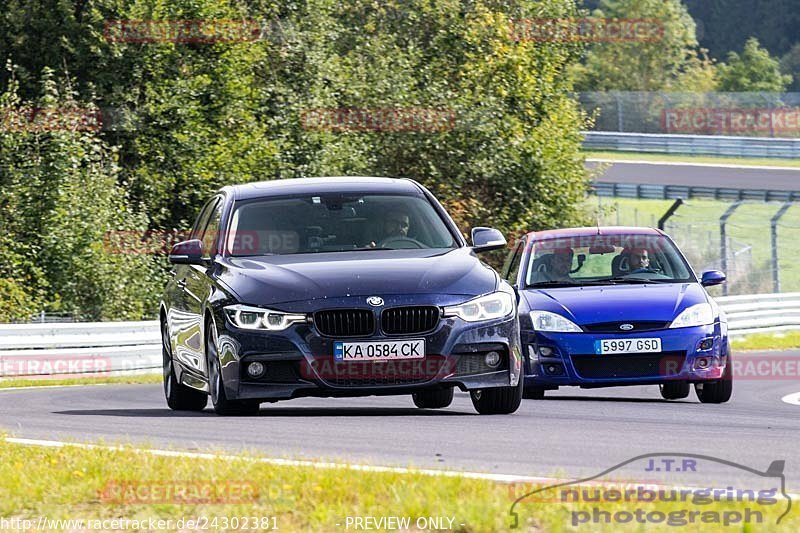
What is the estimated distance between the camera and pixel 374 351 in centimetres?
970

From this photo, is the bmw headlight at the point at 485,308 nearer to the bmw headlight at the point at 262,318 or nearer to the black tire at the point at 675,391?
the bmw headlight at the point at 262,318

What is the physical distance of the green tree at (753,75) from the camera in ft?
280

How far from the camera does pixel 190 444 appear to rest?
876cm

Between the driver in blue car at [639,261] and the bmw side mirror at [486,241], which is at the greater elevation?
the bmw side mirror at [486,241]

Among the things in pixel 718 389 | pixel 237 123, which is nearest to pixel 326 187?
pixel 718 389

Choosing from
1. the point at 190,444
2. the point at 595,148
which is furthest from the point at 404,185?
the point at 595,148

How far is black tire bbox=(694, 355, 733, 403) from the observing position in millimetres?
13109

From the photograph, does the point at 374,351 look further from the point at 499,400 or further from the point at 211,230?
the point at 211,230

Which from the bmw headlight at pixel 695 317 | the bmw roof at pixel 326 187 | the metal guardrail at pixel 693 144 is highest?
the bmw roof at pixel 326 187

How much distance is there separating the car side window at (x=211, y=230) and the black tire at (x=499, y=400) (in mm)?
2271

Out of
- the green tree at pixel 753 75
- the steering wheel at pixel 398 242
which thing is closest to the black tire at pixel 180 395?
the steering wheel at pixel 398 242

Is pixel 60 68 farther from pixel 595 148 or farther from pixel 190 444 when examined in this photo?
pixel 595 148

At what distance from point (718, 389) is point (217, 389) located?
4869 mm

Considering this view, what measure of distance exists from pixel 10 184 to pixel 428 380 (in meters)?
21.8
